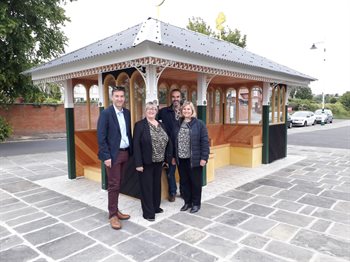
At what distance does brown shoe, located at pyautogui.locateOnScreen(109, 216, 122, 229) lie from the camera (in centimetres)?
364

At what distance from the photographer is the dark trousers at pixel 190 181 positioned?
419cm

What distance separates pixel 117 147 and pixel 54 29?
12.5m

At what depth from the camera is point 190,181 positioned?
4.32 m

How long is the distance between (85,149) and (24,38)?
7.92 metres

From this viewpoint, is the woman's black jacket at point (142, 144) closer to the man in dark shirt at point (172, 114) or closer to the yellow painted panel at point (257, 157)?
the man in dark shirt at point (172, 114)

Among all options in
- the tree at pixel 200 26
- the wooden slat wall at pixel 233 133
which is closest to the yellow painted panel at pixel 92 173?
the wooden slat wall at pixel 233 133

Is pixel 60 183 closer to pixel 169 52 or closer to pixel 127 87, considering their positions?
pixel 127 87

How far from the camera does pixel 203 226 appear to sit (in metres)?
3.70

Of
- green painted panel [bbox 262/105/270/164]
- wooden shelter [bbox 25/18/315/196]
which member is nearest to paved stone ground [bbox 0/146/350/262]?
wooden shelter [bbox 25/18/315/196]

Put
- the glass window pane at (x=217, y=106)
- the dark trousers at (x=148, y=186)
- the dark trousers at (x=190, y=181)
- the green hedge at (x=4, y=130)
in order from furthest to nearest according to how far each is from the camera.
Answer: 1. the green hedge at (x=4, y=130)
2. the glass window pane at (x=217, y=106)
3. the dark trousers at (x=190, y=181)
4. the dark trousers at (x=148, y=186)

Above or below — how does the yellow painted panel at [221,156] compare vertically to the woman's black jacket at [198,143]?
below

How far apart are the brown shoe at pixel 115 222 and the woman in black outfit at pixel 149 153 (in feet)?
1.34

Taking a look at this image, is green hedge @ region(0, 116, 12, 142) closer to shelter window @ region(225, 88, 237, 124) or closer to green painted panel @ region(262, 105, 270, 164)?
shelter window @ region(225, 88, 237, 124)

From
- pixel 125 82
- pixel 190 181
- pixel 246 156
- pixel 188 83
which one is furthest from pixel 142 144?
pixel 246 156
